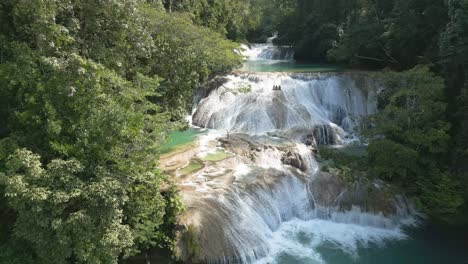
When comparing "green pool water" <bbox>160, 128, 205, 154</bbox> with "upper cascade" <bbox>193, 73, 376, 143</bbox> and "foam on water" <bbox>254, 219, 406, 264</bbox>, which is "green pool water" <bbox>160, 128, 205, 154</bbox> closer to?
"upper cascade" <bbox>193, 73, 376, 143</bbox>

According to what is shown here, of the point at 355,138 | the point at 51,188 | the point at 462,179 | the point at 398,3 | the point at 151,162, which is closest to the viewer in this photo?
the point at 51,188

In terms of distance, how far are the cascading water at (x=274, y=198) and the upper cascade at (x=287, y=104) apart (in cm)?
8

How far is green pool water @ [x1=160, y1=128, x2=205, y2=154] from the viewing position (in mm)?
15193

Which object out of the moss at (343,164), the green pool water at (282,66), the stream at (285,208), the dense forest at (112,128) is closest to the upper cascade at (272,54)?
the green pool water at (282,66)

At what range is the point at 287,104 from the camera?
805 inches

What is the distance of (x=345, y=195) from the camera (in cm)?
1352

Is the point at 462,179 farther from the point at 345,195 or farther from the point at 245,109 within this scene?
the point at 245,109

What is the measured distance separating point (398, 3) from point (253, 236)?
1694 centimetres

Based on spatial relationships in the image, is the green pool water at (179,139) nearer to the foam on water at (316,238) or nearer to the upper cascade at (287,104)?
the upper cascade at (287,104)

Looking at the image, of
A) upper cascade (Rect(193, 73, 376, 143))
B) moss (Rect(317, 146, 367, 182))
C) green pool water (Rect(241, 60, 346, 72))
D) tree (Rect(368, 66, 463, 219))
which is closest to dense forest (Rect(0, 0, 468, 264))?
tree (Rect(368, 66, 463, 219))

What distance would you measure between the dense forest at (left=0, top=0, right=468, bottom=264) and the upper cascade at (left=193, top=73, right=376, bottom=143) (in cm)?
435

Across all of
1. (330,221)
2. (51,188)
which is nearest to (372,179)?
(330,221)

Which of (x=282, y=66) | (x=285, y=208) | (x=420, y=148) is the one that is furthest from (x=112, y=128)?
(x=282, y=66)

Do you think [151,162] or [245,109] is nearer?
[151,162]
